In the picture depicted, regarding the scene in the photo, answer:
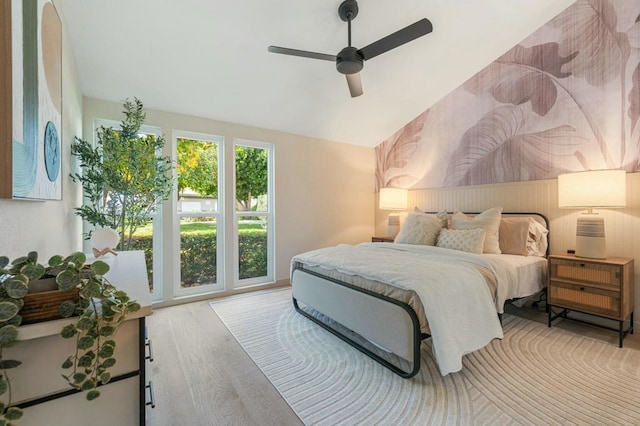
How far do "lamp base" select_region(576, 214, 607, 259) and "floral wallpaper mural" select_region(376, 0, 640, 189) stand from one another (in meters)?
0.68

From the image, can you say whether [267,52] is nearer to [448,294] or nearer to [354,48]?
[354,48]

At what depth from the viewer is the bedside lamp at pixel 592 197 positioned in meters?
2.45

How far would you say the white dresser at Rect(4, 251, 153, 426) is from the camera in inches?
30.6

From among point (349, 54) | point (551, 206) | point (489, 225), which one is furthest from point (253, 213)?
point (551, 206)

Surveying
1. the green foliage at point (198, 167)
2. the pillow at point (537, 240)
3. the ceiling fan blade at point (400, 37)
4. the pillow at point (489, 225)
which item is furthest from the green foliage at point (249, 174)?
the pillow at point (537, 240)

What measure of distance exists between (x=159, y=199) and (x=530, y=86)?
180 inches

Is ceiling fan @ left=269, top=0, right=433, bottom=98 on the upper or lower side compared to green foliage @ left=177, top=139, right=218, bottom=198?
upper

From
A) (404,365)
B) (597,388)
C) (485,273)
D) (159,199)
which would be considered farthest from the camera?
(159,199)

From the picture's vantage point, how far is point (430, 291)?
1849 millimetres

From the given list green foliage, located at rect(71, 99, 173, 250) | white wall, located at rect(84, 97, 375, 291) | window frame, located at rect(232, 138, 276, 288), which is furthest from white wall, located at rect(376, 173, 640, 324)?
green foliage, located at rect(71, 99, 173, 250)

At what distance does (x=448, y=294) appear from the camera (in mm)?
1914

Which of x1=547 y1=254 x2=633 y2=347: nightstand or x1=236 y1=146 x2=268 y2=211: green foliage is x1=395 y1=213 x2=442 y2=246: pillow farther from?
x1=236 y1=146 x2=268 y2=211: green foliage

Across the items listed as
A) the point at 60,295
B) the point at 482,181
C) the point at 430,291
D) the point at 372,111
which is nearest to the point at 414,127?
the point at 372,111

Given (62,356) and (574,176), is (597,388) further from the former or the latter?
(62,356)
